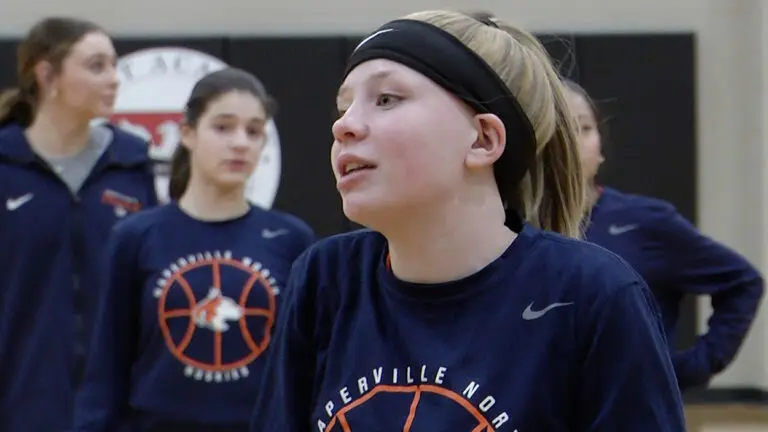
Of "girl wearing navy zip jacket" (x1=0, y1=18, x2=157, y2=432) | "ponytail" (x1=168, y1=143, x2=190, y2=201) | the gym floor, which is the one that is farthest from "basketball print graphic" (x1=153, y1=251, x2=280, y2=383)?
the gym floor

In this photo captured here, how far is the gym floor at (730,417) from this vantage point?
6.31m

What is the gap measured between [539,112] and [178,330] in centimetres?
165

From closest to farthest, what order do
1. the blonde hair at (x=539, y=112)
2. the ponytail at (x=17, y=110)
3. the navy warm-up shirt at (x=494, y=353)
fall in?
the navy warm-up shirt at (x=494, y=353), the blonde hair at (x=539, y=112), the ponytail at (x=17, y=110)

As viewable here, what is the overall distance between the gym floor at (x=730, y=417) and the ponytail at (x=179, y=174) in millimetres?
3819

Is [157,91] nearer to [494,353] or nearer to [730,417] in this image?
[730,417]

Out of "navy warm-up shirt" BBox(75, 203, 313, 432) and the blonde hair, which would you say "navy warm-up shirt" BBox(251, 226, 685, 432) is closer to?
the blonde hair

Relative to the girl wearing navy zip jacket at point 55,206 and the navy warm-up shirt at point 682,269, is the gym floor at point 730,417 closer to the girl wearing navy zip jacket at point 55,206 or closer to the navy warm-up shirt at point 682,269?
the navy warm-up shirt at point 682,269

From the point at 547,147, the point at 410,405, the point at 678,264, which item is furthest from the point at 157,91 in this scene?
the point at 410,405

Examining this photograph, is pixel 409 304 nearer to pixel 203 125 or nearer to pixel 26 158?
pixel 203 125

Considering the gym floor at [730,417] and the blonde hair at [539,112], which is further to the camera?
the gym floor at [730,417]

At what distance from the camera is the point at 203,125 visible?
3213 mm

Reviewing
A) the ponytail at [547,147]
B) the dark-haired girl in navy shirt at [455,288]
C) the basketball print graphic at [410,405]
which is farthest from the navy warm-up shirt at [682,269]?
the basketball print graphic at [410,405]

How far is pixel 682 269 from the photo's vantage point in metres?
3.27

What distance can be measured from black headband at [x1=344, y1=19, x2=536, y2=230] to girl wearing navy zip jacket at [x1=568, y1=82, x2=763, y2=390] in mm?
1572
